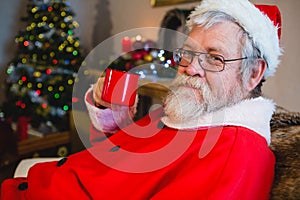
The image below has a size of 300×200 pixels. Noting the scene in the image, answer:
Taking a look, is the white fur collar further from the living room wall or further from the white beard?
the living room wall

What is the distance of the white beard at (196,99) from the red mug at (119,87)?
0.55ft

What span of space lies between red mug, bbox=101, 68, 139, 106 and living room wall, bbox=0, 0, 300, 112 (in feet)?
3.59

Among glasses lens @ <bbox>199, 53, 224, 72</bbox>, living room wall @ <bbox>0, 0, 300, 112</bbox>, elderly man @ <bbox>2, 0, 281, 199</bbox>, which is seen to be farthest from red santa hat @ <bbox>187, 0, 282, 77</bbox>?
living room wall @ <bbox>0, 0, 300, 112</bbox>

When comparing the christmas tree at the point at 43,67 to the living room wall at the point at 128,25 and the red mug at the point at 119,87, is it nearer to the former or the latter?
the living room wall at the point at 128,25

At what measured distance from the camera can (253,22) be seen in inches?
33.3

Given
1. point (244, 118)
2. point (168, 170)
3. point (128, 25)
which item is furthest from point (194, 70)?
point (128, 25)

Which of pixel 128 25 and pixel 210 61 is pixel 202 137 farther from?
pixel 128 25

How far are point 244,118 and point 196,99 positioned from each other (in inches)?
5.8

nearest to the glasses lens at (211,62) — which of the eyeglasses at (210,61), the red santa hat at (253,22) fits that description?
the eyeglasses at (210,61)

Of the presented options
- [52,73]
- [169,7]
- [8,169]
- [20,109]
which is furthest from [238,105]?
[20,109]

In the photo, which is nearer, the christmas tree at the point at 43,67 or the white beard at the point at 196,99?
the white beard at the point at 196,99

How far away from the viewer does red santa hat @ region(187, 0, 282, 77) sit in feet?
2.76

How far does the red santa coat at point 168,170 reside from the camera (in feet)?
2.24

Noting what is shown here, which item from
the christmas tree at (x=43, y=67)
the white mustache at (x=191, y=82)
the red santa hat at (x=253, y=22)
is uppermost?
the red santa hat at (x=253, y=22)
